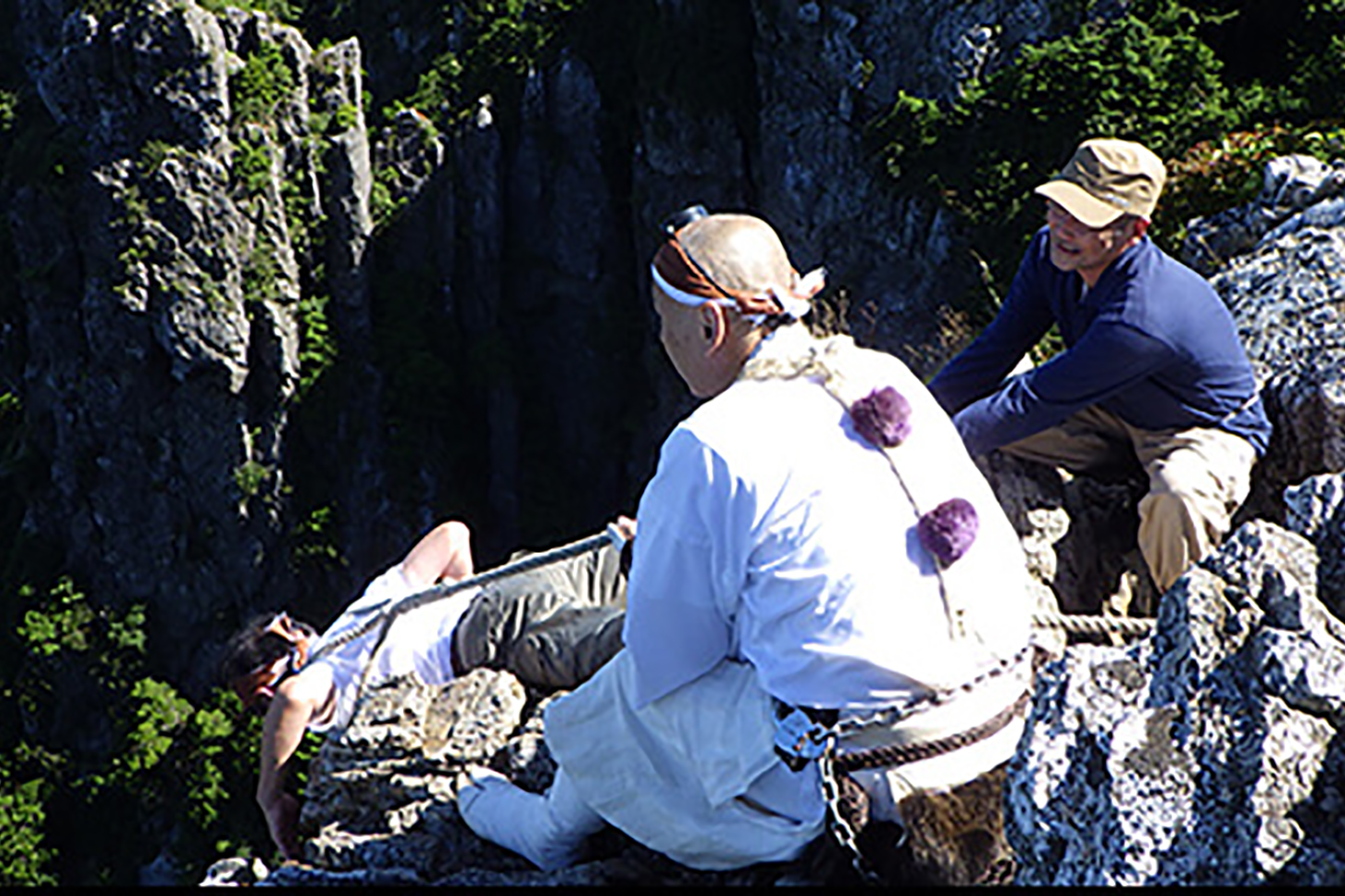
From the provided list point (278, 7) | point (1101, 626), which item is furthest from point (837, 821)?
point (278, 7)

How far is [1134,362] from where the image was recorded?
182 inches

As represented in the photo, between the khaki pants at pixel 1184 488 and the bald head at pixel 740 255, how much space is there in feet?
5.89

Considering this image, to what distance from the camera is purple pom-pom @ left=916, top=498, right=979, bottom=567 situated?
314cm

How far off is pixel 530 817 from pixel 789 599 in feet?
4.17

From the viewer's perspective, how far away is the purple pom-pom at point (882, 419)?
323 cm

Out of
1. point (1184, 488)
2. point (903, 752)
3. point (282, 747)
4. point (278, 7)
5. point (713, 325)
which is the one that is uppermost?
point (278, 7)

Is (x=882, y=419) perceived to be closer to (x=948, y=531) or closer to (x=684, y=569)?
(x=948, y=531)

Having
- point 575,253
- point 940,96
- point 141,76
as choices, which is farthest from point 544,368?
point 940,96

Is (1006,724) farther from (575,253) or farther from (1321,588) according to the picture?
(575,253)

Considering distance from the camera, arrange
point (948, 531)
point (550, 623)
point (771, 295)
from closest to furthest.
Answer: point (948, 531) < point (771, 295) < point (550, 623)

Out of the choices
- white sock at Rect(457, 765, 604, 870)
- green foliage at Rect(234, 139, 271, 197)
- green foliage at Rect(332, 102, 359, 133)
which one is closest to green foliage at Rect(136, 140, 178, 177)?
green foliage at Rect(234, 139, 271, 197)

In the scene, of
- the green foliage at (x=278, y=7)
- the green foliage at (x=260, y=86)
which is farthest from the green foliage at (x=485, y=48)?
the green foliage at (x=278, y=7)

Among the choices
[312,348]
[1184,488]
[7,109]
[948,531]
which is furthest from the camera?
[7,109]

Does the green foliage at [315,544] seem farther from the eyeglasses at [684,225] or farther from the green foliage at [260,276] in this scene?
the eyeglasses at [684,225]
